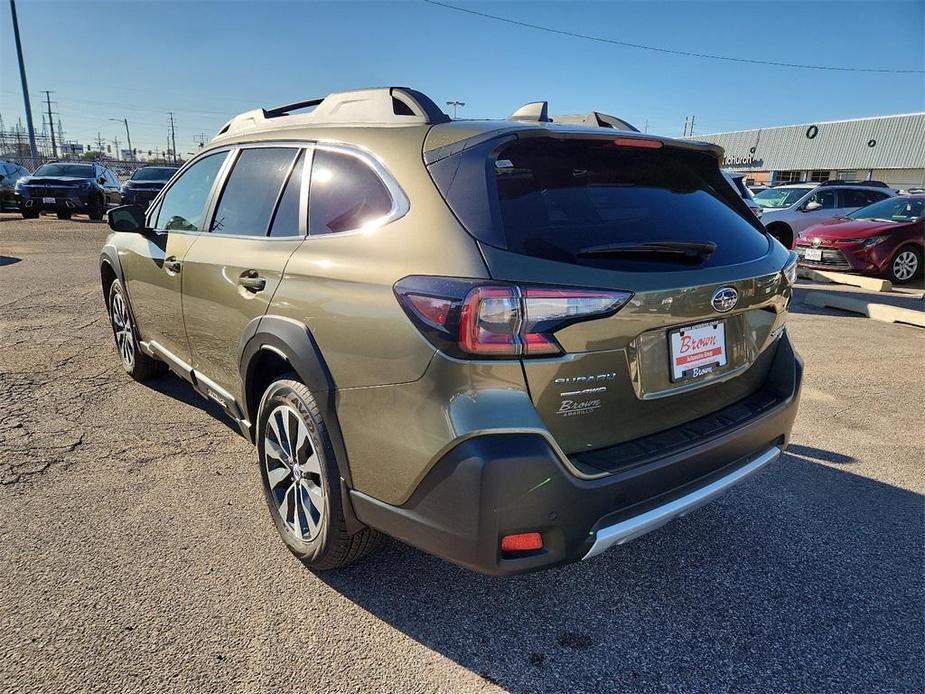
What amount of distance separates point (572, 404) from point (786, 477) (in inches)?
89.0

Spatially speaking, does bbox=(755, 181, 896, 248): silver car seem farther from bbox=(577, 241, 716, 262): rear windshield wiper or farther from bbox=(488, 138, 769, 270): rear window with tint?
bbox=(577, 241, 716, 262): rear windshield wiper

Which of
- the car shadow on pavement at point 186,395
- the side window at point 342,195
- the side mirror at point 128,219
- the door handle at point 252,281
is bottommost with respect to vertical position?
the car shadow on pavement at point 186,395

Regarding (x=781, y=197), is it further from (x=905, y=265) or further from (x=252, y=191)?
(x=252, y=191)

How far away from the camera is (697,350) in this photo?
2.20 meters

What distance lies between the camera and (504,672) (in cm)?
209

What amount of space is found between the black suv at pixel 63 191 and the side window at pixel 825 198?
19.7 meters

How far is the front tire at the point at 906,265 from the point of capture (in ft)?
35.3

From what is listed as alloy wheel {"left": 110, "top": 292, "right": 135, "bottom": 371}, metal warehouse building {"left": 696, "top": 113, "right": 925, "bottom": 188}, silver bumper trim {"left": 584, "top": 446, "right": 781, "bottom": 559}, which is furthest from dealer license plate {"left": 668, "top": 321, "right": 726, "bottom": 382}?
metal warehouse building {"left": 696, "top": 113, "right": 925, "bottom": 188}

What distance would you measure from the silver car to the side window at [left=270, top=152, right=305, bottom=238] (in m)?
12.1

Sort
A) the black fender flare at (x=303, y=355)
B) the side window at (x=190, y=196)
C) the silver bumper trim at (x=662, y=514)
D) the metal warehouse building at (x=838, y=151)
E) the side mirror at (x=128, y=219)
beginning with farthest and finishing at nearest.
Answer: the metal warehouse building at (x=838, y=151)
the side mirror at (x=128, y=219)
the side window at (x=190, y=196)
the black fender flare at (x=303, y=355)
the silver bumper trim at (x=662, y=514)

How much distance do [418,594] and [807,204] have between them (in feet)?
46.2

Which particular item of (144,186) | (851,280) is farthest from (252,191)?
(144,186)

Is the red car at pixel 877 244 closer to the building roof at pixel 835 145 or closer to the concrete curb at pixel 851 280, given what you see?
the concrete curb at pixel 851 280

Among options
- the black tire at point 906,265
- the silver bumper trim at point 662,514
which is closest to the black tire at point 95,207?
the black tire at point 906,265
